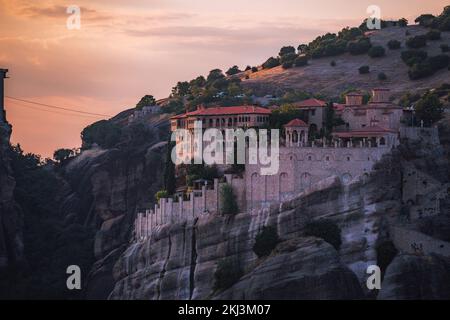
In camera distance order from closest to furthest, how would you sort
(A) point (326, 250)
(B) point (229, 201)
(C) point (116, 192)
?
(A) point (326, 250), (B) point (229, 201), (C) point (116, 192)

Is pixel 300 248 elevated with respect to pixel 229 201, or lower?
lower

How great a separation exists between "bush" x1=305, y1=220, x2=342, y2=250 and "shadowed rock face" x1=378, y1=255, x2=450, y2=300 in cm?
466

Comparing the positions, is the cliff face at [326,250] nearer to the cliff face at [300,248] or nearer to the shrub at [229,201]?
the cliff face at [300,248]

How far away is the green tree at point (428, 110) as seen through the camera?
16812 cm

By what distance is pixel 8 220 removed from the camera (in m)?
192

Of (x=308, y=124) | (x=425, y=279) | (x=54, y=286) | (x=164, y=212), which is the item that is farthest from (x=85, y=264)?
(x=425, y=279)

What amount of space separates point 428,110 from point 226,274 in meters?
23.5

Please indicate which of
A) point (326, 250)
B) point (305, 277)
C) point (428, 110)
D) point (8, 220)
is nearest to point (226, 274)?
point (305, 277)

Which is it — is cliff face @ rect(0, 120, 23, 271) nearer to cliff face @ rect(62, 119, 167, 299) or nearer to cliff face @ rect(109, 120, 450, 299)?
Result: cliff face @ rect(62, 119, 167, 299)

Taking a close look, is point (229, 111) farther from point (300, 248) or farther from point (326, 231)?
point (300, 248)

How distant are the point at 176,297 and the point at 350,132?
19.3 metres

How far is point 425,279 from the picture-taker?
153m
